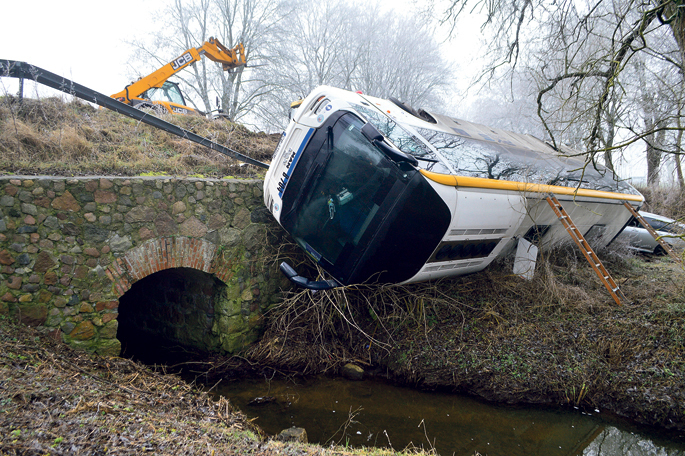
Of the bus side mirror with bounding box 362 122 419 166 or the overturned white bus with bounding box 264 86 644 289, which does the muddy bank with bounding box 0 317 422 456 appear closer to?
the overturned white bus with bounding box 264 86 644 289

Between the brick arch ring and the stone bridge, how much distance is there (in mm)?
12

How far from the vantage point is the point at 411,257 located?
4.34 metres

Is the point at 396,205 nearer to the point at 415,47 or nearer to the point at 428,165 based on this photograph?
the point at 428,165

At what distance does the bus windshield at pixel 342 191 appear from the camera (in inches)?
162

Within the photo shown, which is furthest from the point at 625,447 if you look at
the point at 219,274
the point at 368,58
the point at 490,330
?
the point at 368,58

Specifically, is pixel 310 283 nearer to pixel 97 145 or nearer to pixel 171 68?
pixel 97 145

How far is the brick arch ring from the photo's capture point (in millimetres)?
4492

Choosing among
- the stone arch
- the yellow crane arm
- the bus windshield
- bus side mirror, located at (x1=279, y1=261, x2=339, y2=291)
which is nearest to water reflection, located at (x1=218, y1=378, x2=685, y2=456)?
the stone arch

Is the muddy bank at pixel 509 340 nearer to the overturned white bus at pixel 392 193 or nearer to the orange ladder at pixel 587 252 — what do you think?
the orange ladder at pixel 587 252

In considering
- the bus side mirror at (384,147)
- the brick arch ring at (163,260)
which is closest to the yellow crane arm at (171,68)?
the brick arch ring at (163,260)

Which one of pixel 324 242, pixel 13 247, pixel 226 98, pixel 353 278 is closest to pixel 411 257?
pixel 353 278

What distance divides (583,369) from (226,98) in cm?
2013

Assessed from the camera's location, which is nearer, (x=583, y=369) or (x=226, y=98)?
(x=583, y=369)

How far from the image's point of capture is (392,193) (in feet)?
13.1
